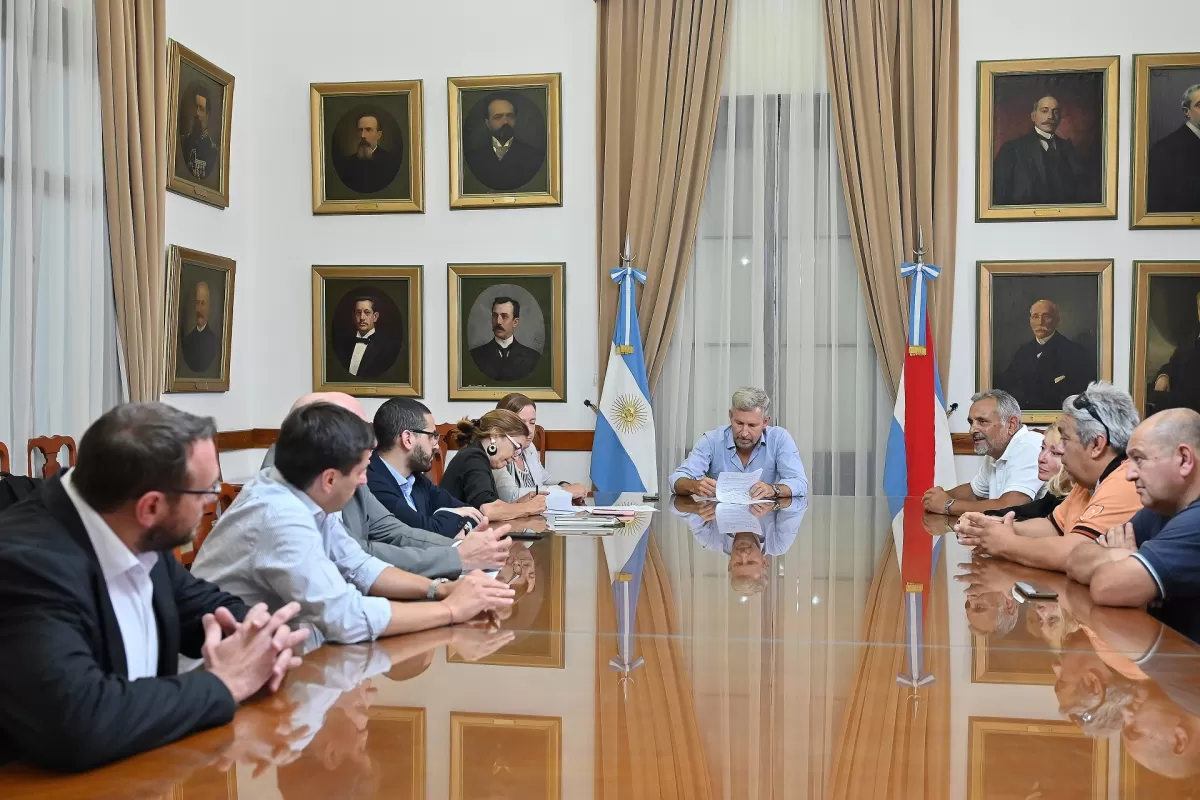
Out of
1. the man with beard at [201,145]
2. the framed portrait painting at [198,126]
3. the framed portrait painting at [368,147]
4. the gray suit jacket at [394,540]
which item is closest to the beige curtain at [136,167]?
the framed portrait painting at [198,126]

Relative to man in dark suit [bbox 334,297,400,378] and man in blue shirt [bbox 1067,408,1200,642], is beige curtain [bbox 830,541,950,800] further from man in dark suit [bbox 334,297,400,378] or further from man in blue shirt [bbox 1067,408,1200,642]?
man in dark suit [bbox 334,297,400,378]

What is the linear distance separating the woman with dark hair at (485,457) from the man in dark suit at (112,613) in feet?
12.4

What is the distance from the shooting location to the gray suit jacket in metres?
3.88

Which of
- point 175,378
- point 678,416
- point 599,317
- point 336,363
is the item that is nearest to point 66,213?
point 175,378

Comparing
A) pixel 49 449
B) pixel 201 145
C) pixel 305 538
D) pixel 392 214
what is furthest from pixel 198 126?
pixel 305 538

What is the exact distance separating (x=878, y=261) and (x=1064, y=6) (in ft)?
8.45

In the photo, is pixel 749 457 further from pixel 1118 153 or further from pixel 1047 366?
pixel 1118 153

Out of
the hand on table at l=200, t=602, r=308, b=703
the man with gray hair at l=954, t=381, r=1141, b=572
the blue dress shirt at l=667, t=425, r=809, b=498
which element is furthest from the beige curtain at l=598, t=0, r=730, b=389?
the hand on table at l=200, t=602, r=308, b=703

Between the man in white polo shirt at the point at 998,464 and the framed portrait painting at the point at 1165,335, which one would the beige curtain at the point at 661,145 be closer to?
the man in white polo shirt at the point at 998,464

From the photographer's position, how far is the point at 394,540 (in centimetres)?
454

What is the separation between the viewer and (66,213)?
6996 mm

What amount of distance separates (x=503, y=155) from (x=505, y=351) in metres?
1.71

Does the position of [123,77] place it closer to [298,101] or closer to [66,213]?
[66,213]

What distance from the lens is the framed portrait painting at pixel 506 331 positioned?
961 centimetres
